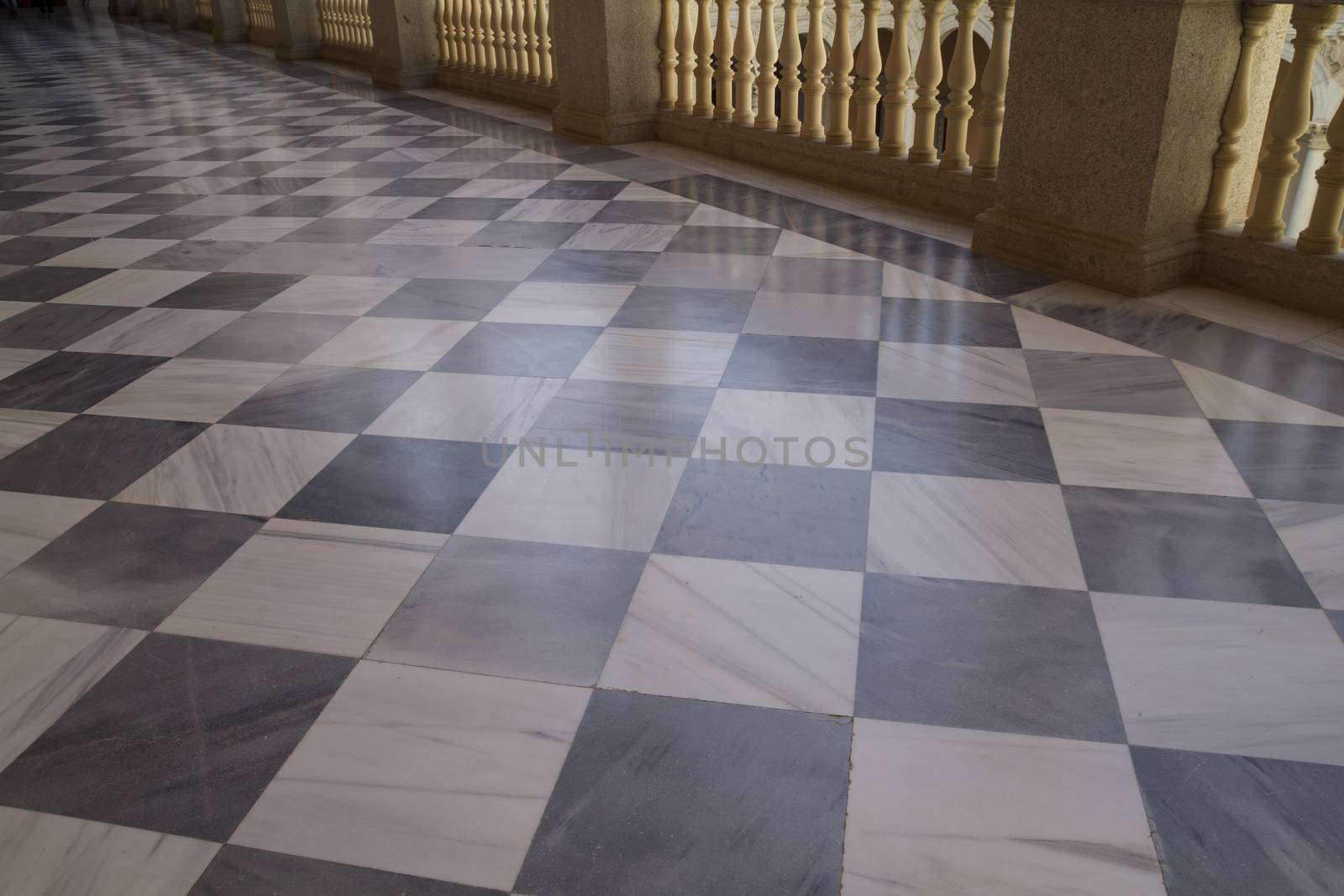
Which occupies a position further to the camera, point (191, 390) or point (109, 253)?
point (109, 253)

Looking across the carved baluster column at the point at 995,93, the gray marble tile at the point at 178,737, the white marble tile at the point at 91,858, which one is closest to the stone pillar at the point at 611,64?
the carved baluster column at the point at 995,93

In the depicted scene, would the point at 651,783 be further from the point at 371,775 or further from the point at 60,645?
the point at 60,645

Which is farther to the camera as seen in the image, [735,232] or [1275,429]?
[735,232]

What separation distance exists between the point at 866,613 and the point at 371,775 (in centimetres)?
75

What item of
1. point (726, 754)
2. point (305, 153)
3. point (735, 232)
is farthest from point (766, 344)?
point (305, 153)

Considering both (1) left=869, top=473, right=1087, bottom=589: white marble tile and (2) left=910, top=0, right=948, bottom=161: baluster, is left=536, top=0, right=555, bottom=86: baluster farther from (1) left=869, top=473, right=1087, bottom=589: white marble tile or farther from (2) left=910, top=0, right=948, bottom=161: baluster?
(1) left=869, top=473, right=1087, bottom=589: white marble tile

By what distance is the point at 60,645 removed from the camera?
1.60 meters

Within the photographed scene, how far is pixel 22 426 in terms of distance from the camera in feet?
7.75

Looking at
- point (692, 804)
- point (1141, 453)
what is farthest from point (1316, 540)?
point (692, 804)

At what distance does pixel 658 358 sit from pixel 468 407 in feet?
1.63

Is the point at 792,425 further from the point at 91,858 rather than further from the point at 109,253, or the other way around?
the point at 109,253

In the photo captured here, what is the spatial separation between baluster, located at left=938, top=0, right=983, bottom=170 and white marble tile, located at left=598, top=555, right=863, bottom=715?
251 centimetres

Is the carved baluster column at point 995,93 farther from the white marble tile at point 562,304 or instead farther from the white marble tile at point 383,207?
the white marble tile at point 383,207

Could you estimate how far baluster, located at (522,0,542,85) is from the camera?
6391mm
